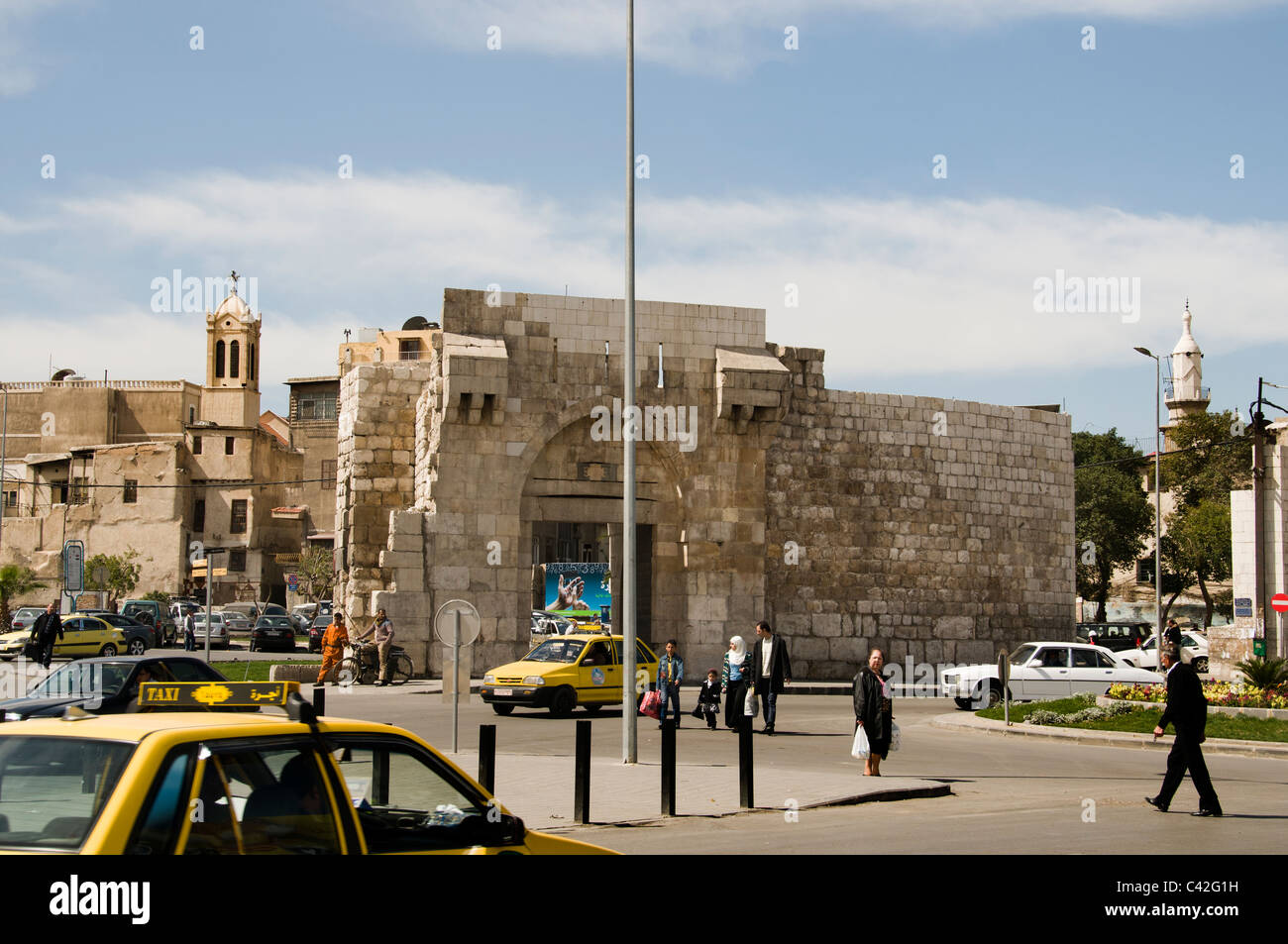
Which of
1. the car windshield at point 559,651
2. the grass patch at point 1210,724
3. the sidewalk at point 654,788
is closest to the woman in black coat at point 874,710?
→ the sidewalk at point 654,788

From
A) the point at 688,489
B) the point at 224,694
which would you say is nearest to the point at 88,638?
the point at 688,489

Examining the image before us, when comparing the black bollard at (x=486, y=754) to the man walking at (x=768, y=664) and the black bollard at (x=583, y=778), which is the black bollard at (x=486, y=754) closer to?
the black bollard at (x=583, y=778)

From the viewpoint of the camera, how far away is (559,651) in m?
21.9

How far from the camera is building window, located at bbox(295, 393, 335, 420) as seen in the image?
89375 millimetres

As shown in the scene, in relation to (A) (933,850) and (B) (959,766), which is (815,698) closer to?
(B) (959,766)

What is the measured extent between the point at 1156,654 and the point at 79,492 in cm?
5803

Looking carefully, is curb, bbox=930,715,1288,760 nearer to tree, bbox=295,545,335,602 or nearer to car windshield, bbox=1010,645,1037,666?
car windshield, bbox=1010,645,1037,666

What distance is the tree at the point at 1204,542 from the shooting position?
59.7m

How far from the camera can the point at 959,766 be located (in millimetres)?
16094

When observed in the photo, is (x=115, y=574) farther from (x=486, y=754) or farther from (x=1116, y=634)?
(x=486, y=754)

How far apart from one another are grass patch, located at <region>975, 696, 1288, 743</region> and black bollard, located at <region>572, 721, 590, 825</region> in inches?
418

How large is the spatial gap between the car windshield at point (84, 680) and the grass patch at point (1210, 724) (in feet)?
43.5

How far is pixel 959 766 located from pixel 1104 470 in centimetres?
5368
